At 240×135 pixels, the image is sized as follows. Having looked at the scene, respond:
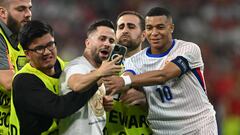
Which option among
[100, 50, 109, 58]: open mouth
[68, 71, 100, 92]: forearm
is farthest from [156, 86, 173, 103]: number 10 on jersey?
[68, 71, 100, 92]: forearm

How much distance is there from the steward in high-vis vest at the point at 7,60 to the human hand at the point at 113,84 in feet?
2.96

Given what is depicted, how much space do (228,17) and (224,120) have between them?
4.67 metres

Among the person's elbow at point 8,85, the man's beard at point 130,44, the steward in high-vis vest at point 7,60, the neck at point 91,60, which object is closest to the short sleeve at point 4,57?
the steward in high-vis vest at point 7,60

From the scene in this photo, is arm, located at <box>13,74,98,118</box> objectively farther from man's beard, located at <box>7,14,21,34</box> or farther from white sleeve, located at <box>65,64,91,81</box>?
man's beard, located at <box>7,14,21,34</box>

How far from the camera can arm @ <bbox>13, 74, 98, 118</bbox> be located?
588 centimetres

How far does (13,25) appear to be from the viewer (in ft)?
22.1

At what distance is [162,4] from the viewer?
57.1 feet

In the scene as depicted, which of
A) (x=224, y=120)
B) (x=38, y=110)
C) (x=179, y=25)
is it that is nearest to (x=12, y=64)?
(x=38, y=110)

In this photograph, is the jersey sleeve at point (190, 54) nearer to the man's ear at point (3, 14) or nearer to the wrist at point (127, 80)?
the wrist at point (127, 80)

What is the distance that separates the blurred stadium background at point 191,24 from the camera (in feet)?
50.9

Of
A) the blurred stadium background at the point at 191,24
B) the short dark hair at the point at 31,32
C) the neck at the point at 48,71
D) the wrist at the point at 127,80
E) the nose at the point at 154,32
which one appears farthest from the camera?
the blurred stadium background at the point at 191,24

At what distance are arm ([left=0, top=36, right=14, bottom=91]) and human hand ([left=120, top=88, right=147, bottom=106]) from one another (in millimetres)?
1131

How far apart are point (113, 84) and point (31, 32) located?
2.93 feet

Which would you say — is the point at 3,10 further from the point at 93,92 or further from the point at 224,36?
the point at 224,36
